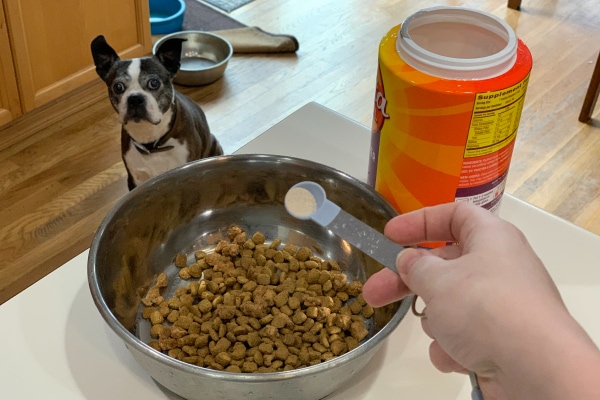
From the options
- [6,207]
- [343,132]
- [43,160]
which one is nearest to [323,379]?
[343,132]

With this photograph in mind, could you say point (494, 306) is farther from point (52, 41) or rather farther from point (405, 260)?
point (52, 41)

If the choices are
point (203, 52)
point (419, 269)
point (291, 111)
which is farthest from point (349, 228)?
point (203, 52)

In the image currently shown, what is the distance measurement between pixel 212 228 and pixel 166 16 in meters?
1.87

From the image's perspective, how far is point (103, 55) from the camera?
5.00 ft

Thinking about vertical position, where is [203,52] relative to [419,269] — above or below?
below

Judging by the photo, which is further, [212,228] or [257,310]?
[212,228]

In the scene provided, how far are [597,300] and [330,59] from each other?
68.7 inches

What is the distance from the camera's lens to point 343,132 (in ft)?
3.49

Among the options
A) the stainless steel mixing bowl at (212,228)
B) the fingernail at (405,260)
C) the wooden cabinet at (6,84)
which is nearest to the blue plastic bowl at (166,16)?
the wooden cabinet at (6,84)

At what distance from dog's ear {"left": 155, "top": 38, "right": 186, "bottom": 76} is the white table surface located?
2.57 ft

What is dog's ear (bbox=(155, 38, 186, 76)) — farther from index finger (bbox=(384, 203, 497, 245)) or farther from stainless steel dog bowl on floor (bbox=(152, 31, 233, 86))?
index finger (bbox=(384, 203, 497, 245))

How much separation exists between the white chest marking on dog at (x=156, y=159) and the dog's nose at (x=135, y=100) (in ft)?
0.40

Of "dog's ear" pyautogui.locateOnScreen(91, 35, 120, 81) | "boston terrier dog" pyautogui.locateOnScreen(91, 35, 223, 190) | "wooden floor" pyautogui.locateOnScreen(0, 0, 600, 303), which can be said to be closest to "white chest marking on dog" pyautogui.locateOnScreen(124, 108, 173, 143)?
"boston terrier dog" pyautogui.locateOnScreen(91, 35, 223, 190)

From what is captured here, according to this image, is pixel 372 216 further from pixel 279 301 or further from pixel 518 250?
pixel 518 250
